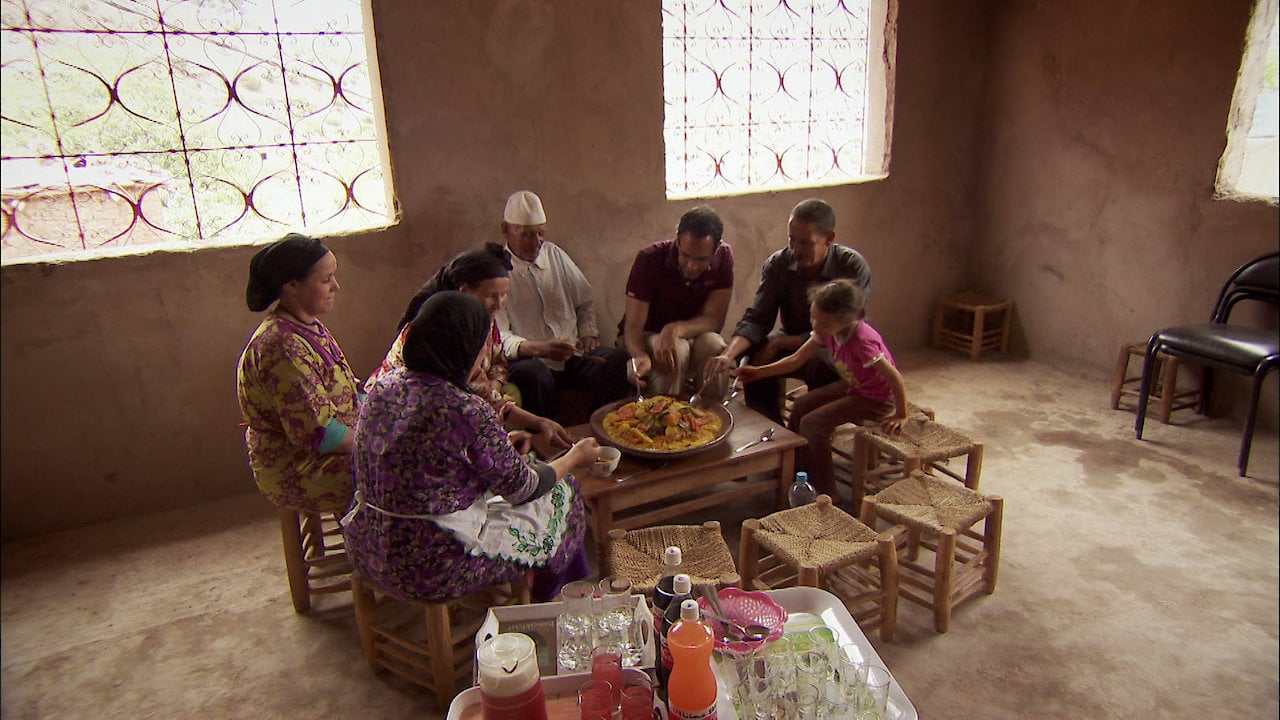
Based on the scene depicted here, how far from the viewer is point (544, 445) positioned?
3096 mm

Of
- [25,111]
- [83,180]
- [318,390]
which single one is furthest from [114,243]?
[318,390]

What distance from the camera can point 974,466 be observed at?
10.6 feet

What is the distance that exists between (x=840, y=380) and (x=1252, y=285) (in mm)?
2231

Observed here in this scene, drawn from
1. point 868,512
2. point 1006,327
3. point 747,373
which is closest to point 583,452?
point 868,512

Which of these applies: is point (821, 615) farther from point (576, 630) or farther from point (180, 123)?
point (180, 123)

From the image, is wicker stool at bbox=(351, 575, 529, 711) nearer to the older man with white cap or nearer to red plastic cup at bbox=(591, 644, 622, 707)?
red plastic cup at bbox=(591, 644, 622, 707)

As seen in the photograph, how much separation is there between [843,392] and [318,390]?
2.21 m

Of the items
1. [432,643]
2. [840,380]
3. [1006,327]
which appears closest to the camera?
[432,643]

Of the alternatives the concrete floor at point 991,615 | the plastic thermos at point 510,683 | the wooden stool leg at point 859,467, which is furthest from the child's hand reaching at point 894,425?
the plastic thermos at point 510,683

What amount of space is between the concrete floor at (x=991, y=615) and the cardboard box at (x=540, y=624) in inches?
23.1

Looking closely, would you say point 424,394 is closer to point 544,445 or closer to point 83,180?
point 544,445

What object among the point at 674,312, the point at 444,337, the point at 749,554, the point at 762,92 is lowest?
the point at 749,554

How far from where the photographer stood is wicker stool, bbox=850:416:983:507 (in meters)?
3.14

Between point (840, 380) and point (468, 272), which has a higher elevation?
point (468, 272)
